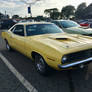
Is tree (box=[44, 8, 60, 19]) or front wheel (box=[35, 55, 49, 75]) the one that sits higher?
tree (box=[44, 8, 60, 19])

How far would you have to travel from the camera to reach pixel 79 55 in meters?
2.94

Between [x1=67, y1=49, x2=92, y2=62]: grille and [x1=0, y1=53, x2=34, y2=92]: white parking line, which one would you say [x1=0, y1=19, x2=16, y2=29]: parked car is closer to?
[x1=0, y1=53, x2=34, y2=92]: white parking line

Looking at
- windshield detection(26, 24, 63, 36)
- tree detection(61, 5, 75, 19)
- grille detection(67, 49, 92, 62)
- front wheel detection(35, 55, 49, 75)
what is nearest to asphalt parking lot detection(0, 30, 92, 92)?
front wheel detection(35, 55, 49, 75)

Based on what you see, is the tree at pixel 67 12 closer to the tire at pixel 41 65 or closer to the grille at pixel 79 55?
the tire at pixel 41 65

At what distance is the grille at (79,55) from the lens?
286 centimetres

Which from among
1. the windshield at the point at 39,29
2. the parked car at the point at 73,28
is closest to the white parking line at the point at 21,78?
the windshield at the point at 39,29

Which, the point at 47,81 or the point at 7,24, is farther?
the point at 7,24

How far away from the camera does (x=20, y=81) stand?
322 cm

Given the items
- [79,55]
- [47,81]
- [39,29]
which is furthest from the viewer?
[39,29]

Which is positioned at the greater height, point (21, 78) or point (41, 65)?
point (41, 65)

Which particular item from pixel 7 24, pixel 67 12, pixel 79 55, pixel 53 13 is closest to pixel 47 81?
pixel 79 55

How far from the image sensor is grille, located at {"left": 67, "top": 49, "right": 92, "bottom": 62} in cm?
286

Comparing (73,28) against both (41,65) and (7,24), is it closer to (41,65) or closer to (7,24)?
(41,65)

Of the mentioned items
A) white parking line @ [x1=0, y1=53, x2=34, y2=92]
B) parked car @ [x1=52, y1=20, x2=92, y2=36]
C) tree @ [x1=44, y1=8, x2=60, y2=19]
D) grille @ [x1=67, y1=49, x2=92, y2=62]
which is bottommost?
white parking line @ [x1=0, y1=53, x2=34, y2=92]
